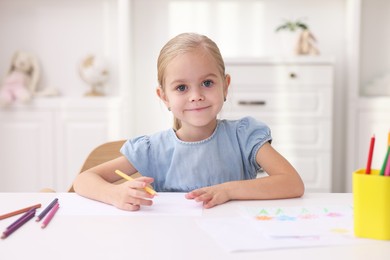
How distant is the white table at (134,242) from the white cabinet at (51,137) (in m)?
2.51

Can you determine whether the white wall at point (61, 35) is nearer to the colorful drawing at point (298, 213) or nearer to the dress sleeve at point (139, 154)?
the dress sleeve at point (139, 154)

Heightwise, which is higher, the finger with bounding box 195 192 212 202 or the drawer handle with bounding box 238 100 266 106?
the drawer handle with bounding box 238 100 266 106

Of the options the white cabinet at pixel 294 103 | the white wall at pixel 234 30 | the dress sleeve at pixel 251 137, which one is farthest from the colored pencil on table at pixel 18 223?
the white wall at pixel 234 30

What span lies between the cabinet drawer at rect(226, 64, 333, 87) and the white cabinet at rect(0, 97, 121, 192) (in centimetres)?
76

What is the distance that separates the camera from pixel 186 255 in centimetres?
74

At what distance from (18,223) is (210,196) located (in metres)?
0.34

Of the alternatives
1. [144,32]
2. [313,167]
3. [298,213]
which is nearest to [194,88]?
[298,213]

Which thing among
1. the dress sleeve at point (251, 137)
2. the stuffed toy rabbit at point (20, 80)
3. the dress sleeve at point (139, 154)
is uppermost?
the stuffed toy rabbit at point (20, 80)

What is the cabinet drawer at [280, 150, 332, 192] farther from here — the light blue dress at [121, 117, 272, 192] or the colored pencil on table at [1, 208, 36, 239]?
the colored pencil on table at [1, 208, 36, 239]

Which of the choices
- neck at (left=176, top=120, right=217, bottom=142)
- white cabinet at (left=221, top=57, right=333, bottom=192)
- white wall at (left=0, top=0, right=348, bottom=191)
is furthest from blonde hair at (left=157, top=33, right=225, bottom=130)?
white wall at (left=0, top=0, right=348, bottom=191)

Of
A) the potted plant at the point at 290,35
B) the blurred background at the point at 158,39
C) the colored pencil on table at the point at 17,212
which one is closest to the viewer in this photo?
the colored pencil on table at the point at 17,212

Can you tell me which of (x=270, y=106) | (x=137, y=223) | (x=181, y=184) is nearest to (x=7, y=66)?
(x=270, y=106)

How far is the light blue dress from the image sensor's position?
140cm

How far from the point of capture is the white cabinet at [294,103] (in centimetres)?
329
